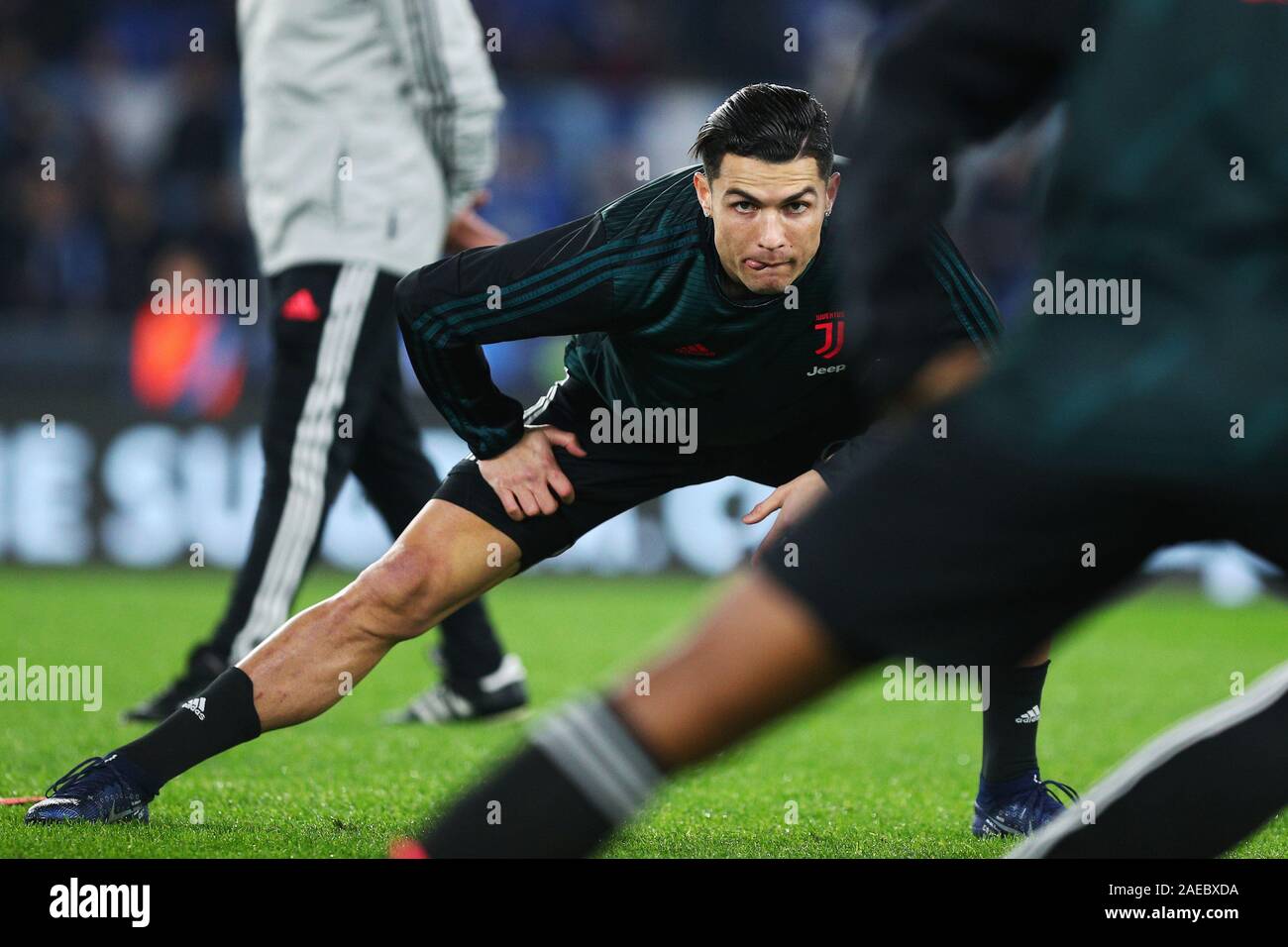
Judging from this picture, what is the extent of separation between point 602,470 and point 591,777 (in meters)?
1.79

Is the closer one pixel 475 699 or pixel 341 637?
pixel 341 637

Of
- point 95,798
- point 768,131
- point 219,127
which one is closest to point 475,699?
point 95,798

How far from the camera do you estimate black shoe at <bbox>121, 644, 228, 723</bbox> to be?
4719mm

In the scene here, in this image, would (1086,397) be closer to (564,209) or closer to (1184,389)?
(1184,389)

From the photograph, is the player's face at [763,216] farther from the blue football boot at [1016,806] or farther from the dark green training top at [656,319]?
the blue football boot at [1016,806]

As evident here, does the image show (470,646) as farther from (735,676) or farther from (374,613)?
(735,676)

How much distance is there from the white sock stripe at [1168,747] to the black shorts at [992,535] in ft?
1.90

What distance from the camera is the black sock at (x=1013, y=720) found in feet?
12.0

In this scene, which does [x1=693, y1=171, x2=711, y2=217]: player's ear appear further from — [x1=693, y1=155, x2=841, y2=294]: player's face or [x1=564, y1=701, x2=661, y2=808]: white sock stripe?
[x1=564, y1=701, x2=661, y2=808]: white sock stripe

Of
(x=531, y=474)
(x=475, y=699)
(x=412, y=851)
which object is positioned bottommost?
(x=475, y=699)

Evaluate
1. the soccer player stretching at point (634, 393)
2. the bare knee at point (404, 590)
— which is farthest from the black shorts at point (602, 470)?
the bare knee at point (404, 590)

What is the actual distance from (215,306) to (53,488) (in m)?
1.73

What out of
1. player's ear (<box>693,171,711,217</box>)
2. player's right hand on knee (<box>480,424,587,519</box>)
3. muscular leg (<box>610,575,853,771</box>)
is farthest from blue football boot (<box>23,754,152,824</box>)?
muscular leg (<box>610,575,853,771</box>)

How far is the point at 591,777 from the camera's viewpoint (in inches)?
74.8
